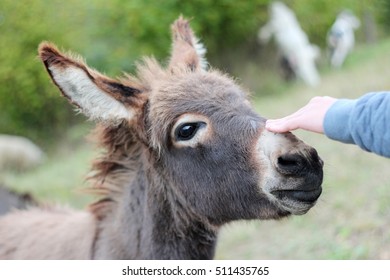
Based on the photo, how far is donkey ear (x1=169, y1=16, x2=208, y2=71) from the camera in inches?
99.8

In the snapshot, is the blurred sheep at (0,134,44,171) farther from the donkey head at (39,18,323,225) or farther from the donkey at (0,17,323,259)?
the donkey head at (39,18,323,225)

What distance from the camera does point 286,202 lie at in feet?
6.39

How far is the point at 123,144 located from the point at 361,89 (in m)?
4.40

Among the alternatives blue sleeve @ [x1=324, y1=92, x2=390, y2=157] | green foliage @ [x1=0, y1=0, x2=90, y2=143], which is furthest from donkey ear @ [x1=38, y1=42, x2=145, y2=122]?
green foliage @ [x1=0, y1=0, x2=90, y2=143]

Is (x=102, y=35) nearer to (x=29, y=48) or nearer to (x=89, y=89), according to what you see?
(x=29, y=48)

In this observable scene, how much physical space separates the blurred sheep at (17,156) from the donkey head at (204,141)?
787 cm

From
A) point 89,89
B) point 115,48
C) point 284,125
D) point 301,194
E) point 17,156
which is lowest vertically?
point 17,156

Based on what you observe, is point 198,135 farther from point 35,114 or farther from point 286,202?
point 35,114

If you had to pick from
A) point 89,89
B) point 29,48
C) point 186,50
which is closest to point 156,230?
point 89,89

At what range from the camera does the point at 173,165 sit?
2225 millimetres

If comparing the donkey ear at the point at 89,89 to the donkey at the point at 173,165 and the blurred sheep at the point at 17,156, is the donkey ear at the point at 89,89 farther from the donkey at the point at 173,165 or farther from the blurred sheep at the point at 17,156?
the blurred sheep at the point at 17,156

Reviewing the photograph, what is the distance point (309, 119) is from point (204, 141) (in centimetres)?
42

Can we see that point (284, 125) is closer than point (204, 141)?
Yes
